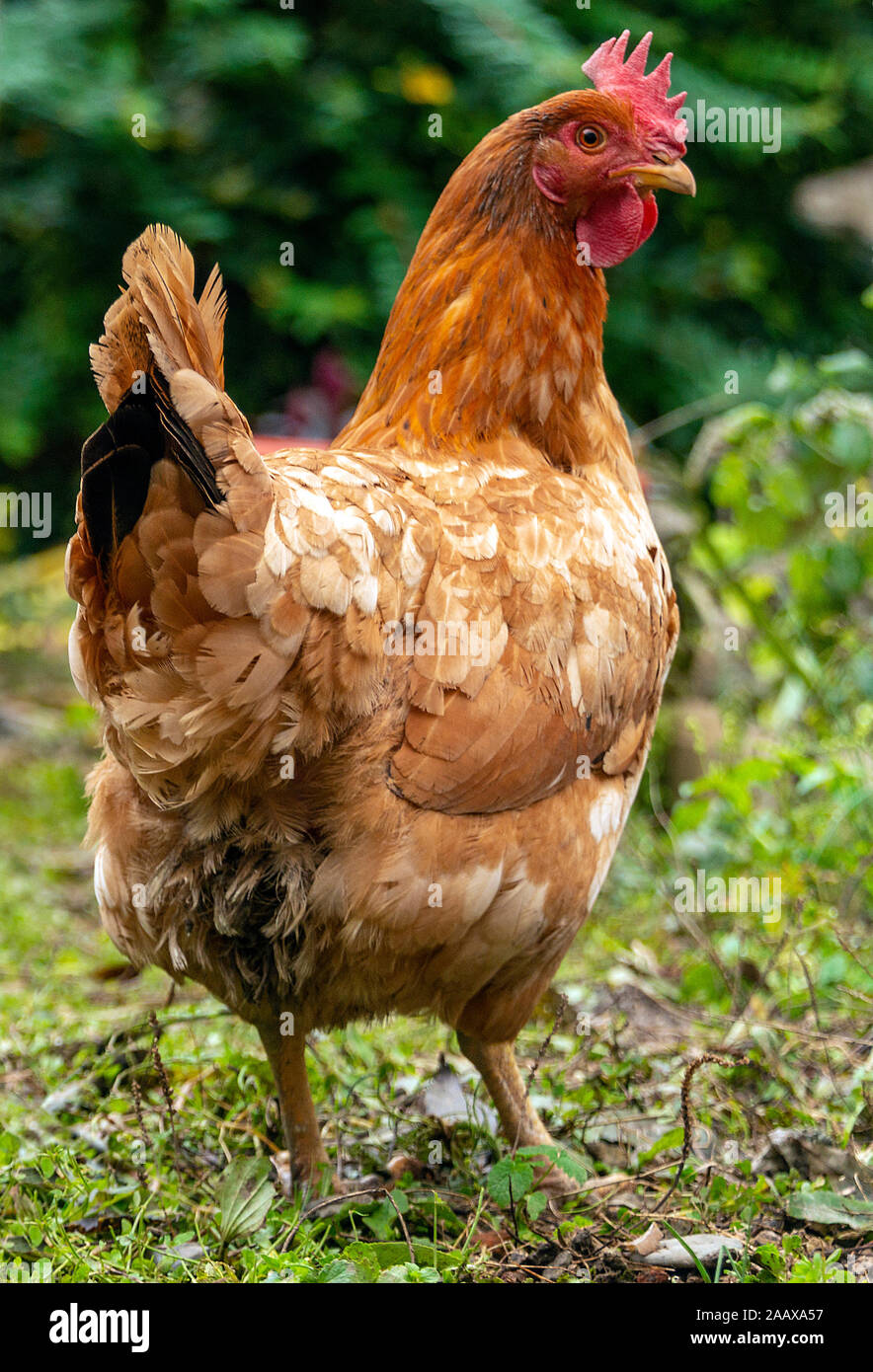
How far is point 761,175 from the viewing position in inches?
278

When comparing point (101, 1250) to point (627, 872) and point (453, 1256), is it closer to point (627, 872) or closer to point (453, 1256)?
point (453, 1256)

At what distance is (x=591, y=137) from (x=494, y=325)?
473 millimetres

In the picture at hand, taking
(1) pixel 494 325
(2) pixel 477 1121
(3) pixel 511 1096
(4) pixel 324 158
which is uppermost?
(4) pixel 324 158

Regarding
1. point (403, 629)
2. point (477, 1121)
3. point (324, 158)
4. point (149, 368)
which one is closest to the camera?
point (149, 368)

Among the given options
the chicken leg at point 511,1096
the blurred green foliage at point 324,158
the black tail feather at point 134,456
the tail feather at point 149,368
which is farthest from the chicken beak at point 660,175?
the blurred green foliage at point 324,158

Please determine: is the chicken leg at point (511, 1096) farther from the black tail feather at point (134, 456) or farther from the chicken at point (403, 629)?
the black tail feather at point (134, 456)

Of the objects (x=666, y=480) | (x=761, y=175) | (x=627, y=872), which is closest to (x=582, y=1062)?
(x=627, y=872)

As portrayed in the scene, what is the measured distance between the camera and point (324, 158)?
645cm

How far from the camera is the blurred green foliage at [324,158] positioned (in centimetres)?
598

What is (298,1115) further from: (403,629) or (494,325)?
(494,325)

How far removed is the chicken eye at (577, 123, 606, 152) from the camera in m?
2.81

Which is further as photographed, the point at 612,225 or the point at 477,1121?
the point at 477,1121

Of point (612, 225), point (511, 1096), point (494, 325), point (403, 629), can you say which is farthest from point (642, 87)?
point (511, 1096)

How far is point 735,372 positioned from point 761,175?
1.42 metres
